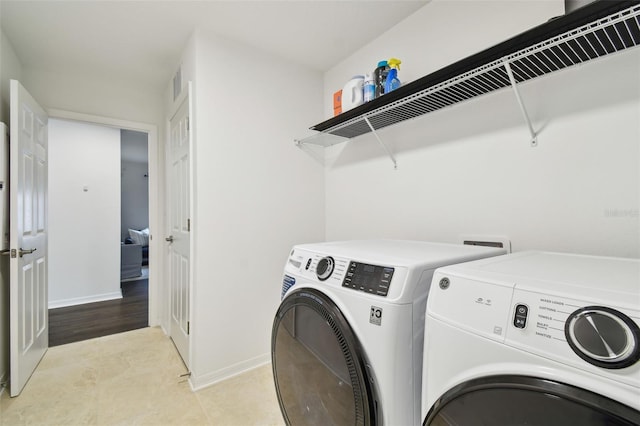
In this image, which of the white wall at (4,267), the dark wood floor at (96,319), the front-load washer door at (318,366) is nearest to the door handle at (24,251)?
the white wall at (4,267)

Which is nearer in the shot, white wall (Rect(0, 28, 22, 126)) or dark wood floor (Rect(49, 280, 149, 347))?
white wall (Rect(0, 28, 22, 126))

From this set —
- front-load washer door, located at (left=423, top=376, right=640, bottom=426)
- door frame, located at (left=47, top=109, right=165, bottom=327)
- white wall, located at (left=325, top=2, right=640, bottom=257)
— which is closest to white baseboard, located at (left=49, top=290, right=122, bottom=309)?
door frame, located at (left=47, top=109, right=165, bottom=327)

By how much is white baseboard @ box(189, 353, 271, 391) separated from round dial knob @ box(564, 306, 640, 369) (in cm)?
201

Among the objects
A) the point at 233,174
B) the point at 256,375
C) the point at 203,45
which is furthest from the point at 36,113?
the point at 256,375

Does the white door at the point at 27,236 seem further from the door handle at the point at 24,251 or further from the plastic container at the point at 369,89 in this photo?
the plastic container at the point at 369,89

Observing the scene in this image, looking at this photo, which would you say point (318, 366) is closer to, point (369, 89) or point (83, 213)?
point (369, 89)

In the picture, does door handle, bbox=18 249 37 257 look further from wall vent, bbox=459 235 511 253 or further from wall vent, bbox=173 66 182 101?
wall vent, bbox=459 235 511 253

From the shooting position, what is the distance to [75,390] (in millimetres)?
1829

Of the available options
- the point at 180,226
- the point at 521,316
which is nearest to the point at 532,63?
the point at 521,316

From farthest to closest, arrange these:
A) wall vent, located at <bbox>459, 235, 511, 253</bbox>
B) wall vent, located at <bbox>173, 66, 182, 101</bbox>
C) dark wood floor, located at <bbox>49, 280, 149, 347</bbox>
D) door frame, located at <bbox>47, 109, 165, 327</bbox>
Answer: door frame, located at <bbox>47, 109, 165, 327</bbox> → dark wood floor, located at <bbox>49, 280, 149, 347</bbox> → wall vent, located at <bbox>173, 66, 182, 101</bbox> → wall vent, located at <bbox>459, 235, 511, 253</bbox>

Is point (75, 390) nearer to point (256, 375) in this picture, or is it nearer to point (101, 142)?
point (256, 375)

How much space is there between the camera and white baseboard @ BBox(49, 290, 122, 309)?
3484mm

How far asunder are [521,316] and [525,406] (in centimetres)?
16

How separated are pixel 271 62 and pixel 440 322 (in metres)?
2.19
